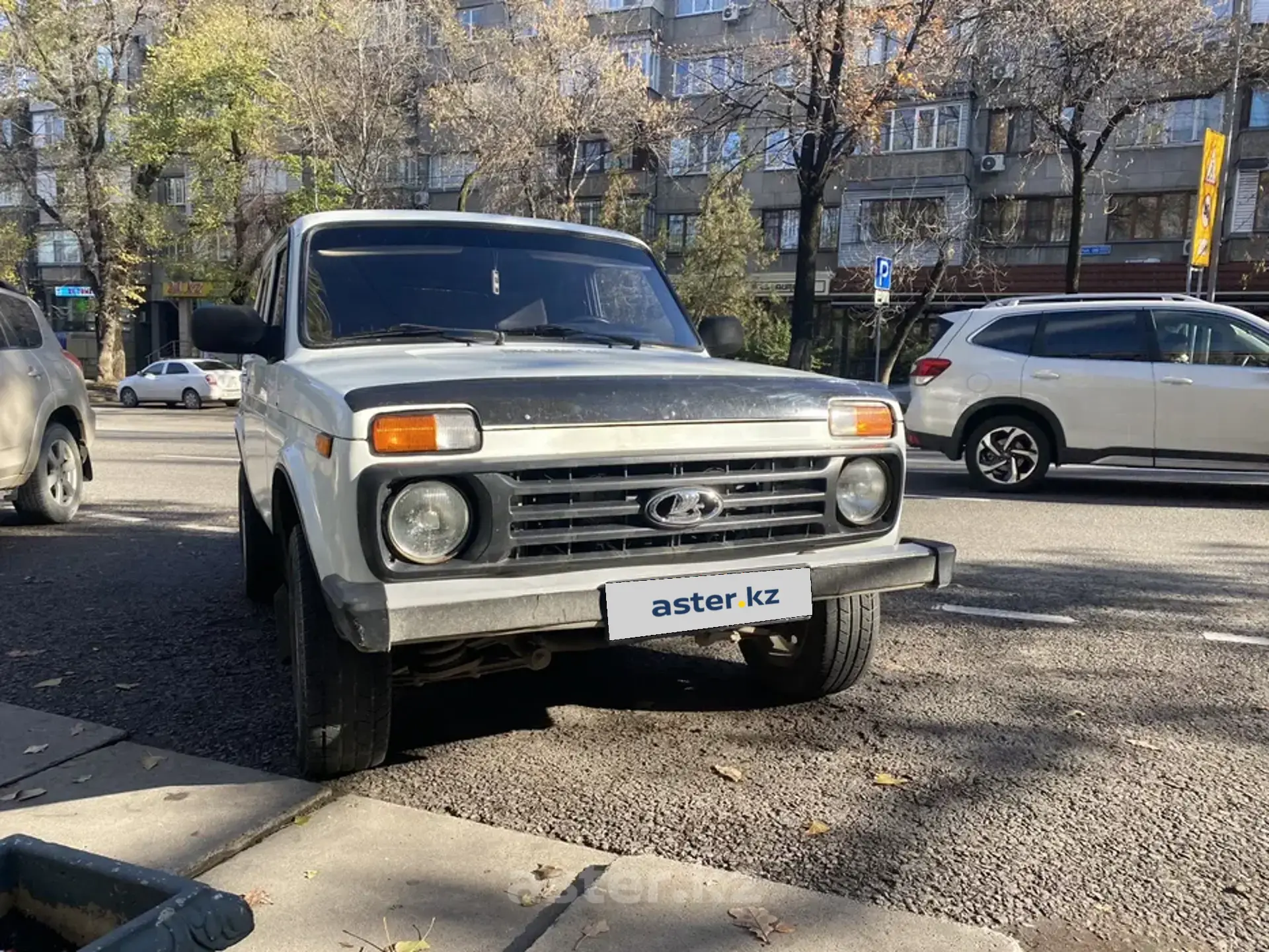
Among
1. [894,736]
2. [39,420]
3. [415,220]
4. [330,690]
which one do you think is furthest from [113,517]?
[894,736]

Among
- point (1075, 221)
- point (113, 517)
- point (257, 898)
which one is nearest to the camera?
point (257, 898)

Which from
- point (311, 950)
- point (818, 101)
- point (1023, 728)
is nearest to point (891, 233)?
point (818, 101)

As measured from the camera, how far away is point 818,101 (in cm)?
1842

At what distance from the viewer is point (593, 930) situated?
7.68 feet

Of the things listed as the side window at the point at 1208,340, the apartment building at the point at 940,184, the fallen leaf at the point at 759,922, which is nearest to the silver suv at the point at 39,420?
the fallen leaf at the point at 759,922

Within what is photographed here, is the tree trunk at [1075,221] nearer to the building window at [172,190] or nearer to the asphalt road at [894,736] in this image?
the asphalt road at [894,736]

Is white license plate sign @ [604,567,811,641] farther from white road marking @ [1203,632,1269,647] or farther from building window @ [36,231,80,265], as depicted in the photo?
building window @ [36,231,80,265]

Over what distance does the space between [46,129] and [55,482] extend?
108ft

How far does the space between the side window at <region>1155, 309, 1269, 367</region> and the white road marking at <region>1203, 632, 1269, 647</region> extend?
5.02m

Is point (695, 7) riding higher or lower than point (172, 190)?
higher

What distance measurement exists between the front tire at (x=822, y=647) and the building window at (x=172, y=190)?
42.1m

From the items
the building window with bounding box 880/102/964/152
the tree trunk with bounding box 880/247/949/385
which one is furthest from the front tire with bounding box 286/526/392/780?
the building window with bounding box 880/102/964/152

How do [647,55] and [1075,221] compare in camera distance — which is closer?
[1075,221]

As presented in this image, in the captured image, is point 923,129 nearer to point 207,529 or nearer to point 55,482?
point 207,529
